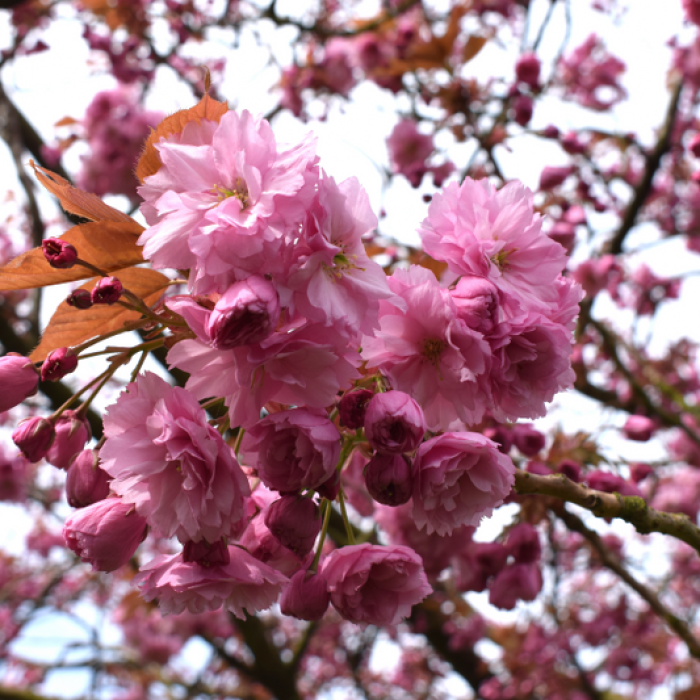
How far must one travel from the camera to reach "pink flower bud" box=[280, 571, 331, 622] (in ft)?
3.21

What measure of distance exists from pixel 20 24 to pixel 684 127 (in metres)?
4.95

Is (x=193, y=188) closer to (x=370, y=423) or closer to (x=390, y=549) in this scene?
(x=370, y=423)

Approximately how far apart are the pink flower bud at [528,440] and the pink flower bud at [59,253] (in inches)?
41.7

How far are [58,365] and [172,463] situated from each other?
0.82 ft

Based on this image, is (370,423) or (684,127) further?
(684,127)

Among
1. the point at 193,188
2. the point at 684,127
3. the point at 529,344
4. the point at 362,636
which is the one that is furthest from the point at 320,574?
the point at 362,636

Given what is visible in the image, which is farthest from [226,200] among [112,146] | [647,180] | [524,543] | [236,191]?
[647,180]

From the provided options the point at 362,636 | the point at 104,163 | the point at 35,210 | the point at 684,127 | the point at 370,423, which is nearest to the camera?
the point at 370,423

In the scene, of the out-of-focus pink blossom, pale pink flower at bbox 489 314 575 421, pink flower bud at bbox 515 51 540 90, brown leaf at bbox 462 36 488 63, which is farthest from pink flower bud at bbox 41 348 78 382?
the out-of-focus pink blossom

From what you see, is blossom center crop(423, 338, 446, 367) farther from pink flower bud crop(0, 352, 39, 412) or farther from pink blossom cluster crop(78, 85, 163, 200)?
pink blossom cluster crop(78, 85, 163, 200)

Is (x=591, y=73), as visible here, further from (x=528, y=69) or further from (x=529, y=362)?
(x=529, y=362)

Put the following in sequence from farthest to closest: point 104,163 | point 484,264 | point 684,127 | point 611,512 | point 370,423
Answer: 1. point 684,127
2. point 104,163
3. point 611,512
4. point 484,264
5. point 370,423

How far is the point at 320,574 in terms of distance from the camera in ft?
3.34

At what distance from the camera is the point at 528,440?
4.73ft
